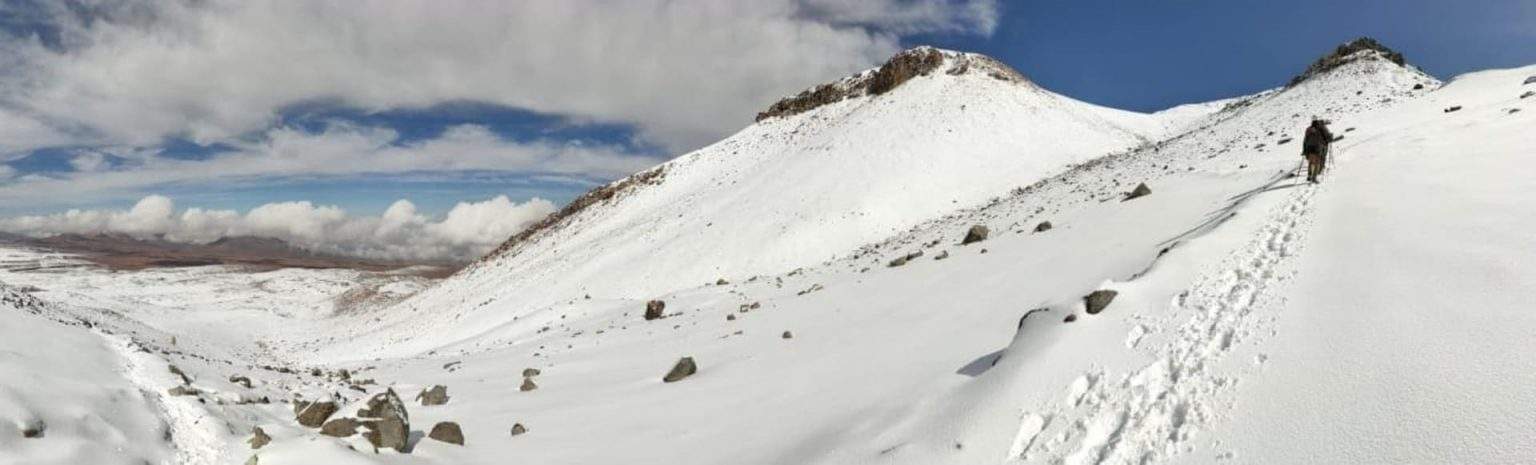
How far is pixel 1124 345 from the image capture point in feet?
27.6

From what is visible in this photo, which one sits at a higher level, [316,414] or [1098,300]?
[1098,300]

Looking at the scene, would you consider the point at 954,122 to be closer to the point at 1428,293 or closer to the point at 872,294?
the point at 872,294

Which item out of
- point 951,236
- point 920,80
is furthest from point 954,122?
point 951,236

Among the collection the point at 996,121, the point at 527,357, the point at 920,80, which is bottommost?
the point at 527,357

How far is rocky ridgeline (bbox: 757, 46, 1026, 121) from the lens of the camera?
226 feet

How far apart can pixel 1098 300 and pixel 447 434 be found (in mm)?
10648

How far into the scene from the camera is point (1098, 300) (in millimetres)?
9633

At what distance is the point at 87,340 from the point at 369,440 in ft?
29.1

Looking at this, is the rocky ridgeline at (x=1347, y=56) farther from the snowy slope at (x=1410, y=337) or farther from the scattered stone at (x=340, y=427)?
the scattered stone at (x=340, y=427)

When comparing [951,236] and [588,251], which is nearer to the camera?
[951,236]

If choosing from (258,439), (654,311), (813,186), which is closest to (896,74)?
(813,186)

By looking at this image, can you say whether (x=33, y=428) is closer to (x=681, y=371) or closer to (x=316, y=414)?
(x=316, y=414)

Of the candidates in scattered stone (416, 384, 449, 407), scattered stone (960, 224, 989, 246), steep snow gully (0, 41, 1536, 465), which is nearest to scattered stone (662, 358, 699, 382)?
steep snow gully (0, 41, 1536, 465)

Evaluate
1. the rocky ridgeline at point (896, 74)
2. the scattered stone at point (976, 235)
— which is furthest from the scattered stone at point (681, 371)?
the rocky ridgeline at point (896, 74)
